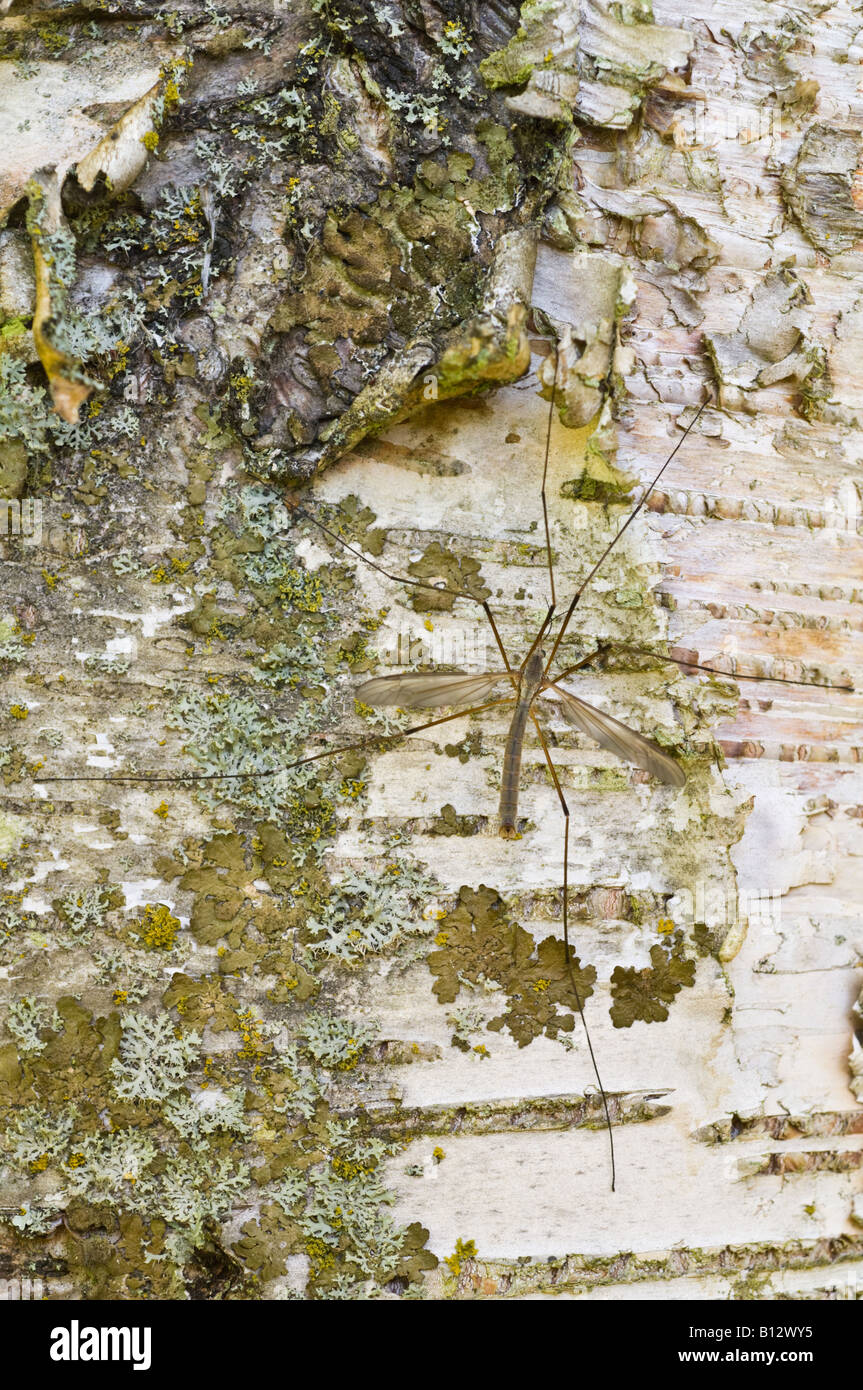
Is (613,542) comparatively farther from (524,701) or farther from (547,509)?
(524,701)

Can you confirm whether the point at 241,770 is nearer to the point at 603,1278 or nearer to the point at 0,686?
the point at 0,686

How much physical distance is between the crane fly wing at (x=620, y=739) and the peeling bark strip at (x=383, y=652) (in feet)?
0.11

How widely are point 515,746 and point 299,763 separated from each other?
1.24 feet

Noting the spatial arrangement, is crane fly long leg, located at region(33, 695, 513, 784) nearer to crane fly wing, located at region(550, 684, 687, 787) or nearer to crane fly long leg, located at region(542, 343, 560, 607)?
crane fly wing, located at region(550, 684, 687, 787)

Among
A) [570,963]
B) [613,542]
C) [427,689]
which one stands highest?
[613,542]

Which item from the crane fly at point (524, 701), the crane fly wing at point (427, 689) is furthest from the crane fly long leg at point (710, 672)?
the crane fly wing at point (427, 689)

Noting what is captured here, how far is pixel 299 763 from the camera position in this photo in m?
1.63

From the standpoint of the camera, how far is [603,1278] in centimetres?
167

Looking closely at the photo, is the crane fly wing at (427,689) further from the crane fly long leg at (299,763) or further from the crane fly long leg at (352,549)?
the crane fly long leg at (352,549)

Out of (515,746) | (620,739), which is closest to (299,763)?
(515,746)

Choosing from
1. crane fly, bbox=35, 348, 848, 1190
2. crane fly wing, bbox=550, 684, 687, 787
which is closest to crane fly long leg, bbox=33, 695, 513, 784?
crane fly, bbox=35, 348, 848, 1190

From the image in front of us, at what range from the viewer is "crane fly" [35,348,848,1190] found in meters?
1.65

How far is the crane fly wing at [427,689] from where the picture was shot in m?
1.64

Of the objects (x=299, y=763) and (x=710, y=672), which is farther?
(x=710, y=672)
